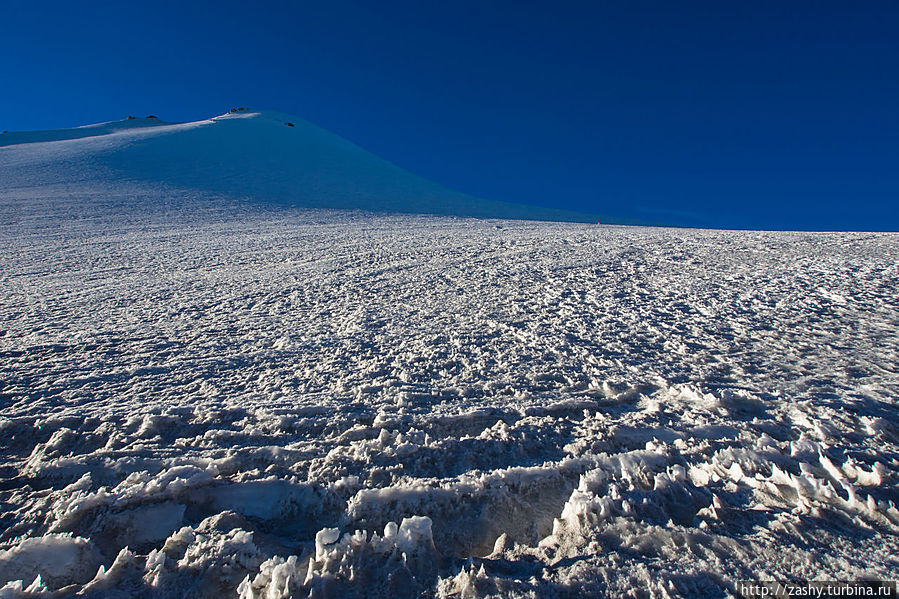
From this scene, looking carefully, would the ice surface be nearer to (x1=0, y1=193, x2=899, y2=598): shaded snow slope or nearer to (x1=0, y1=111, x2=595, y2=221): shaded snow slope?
(x1=0, y1=193, x2=899, y2=598): shaded snow slope

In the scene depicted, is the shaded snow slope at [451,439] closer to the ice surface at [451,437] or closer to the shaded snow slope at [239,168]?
the ice surface at [451,437]

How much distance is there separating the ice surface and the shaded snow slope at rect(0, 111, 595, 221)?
844cm

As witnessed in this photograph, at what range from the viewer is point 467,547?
129 centimetres

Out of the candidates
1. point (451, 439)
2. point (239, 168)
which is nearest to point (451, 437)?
point (451, 439)

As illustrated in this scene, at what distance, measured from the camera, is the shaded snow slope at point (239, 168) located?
41.0 ft

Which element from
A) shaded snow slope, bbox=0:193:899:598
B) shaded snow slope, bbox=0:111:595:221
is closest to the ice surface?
shaded snow slope, bbox=0:193:899:598

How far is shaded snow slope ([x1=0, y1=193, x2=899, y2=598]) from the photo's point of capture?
1168mm

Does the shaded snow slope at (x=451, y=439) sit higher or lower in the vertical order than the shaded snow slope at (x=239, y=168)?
lower

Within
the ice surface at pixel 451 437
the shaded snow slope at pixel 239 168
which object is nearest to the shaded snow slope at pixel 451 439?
the ice surface at pixel 451 437

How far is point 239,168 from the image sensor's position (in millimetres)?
16953

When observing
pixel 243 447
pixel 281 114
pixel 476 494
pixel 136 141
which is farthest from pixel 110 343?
pixel 281 114

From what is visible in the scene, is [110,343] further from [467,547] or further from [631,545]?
[631,545]

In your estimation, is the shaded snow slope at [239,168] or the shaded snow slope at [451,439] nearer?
the shaded snow slope at [451,439]

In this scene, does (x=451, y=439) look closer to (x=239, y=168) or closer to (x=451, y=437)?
(x=451, y=437)
